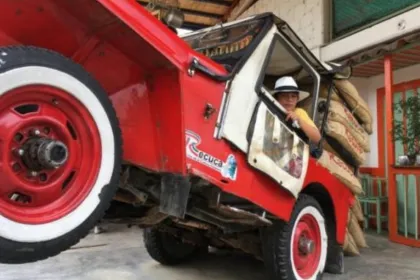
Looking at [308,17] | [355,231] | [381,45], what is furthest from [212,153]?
[308,17]

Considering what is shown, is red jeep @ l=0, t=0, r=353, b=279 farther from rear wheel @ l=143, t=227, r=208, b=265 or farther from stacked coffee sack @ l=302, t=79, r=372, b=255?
rear wheel @ l=143, t=227, r=208, b=265

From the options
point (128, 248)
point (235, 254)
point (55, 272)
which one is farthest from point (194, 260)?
point (55, 272)

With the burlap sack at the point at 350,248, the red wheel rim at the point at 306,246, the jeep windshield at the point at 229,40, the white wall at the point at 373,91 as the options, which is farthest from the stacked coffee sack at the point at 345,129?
the white wall at the point at 373,91

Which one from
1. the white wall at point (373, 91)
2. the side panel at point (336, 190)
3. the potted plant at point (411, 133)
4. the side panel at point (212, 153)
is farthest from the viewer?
the white wall at point (373, 91)

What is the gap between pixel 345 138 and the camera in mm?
4215

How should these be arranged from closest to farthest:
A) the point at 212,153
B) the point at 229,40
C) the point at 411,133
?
the point at 212,153
the point at 229,40
the point at 411,133

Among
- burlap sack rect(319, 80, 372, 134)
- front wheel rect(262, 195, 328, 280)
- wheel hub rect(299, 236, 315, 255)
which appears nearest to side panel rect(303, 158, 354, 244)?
front wheel rect(262, 195, 328, 280)

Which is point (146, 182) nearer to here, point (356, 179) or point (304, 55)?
point (304, 55)

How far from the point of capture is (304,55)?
3.62 m

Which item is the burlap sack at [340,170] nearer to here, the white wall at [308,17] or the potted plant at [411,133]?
the potted plant at [411,133]

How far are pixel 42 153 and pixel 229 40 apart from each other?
1854mm

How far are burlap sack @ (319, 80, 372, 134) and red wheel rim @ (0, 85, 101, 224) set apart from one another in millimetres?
2881

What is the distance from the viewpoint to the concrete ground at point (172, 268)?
421cm

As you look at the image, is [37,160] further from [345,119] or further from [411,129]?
[411,129]
